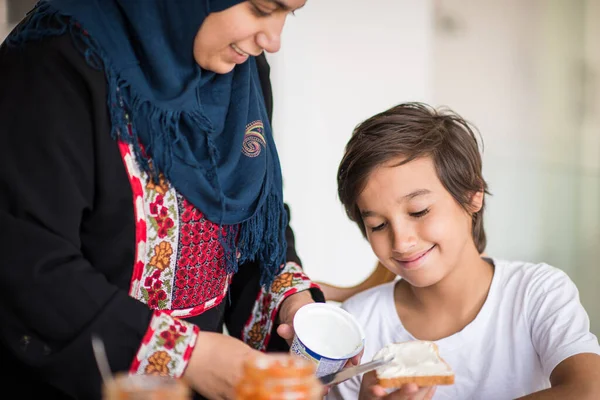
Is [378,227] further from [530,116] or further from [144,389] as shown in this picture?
[530,116]

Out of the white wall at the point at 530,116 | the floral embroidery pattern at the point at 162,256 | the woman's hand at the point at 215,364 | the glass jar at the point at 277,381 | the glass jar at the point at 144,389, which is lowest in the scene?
the white wall at the point at 530,116

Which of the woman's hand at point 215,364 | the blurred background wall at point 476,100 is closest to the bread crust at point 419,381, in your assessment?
the woman's hand at point 215,364

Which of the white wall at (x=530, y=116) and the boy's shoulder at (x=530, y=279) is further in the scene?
the white wall at (x=530, y=116)

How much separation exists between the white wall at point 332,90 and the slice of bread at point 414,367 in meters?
1.80

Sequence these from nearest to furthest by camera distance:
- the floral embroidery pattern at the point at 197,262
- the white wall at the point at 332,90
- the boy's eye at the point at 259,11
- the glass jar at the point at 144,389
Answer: the glass jar at the point at 144,389, the boy's eye at the point at 259,11, the floral embroidery pattern at the point at 197,262, the white wall at the point at 332,90

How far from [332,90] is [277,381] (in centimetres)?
229

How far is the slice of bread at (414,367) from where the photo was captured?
37.6 inches

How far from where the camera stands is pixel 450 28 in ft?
9.94

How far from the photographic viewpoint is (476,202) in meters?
1.55

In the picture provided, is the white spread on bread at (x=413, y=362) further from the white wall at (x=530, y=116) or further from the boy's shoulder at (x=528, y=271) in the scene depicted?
the white wall at (x=530, y=116)

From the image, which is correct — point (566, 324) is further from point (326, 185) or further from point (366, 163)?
point (326, 185)

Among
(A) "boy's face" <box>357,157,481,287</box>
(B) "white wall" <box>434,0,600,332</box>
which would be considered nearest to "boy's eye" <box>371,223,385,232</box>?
(A) "boy's face" <box>357,157,481,287</box>

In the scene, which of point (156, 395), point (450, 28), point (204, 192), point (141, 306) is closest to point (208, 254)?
point (204, 192)

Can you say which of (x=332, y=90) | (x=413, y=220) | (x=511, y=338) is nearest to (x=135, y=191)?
(x=413, y=220)
